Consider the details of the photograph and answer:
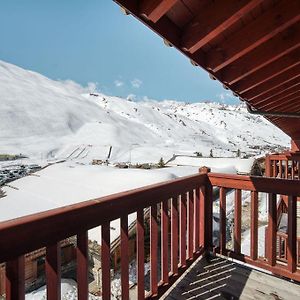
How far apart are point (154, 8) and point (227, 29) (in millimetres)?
636

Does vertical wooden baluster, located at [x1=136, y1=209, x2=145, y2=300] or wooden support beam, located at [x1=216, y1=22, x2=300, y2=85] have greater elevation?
wooden support beam, located at [x1=216, y1=22, x2=300, y2=85]

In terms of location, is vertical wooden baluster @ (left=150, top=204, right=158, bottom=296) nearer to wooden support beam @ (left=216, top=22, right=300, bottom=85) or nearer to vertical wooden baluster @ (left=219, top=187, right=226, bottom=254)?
vertical wooden baluster @ (left=219, top=187, right=226, bottom=254)

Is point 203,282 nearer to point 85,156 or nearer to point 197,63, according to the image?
point 197,63

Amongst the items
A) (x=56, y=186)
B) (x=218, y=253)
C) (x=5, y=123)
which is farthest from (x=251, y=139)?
(x=218, y=253)

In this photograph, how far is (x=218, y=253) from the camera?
254 cm

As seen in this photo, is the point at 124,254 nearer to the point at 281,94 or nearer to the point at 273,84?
the point at 273,84

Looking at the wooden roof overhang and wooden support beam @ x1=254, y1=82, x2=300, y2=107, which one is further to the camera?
wooden support beam @ x1=254, y1=82, x2=300, y2=107

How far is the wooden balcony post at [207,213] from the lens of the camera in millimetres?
2482

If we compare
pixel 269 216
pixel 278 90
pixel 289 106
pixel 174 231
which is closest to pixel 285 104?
pixel 289 106

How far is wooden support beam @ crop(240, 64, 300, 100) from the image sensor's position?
254cm

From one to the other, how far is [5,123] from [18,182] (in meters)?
26.9

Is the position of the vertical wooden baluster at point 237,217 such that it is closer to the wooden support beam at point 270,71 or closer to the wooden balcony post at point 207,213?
the wooden balcony post at point 207,213

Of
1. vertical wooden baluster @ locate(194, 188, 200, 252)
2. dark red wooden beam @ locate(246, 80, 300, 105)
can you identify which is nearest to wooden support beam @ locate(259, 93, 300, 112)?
dark red wooden beam @ locate(246, 80, 300, 105)

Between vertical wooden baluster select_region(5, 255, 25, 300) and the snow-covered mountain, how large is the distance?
18.4m
